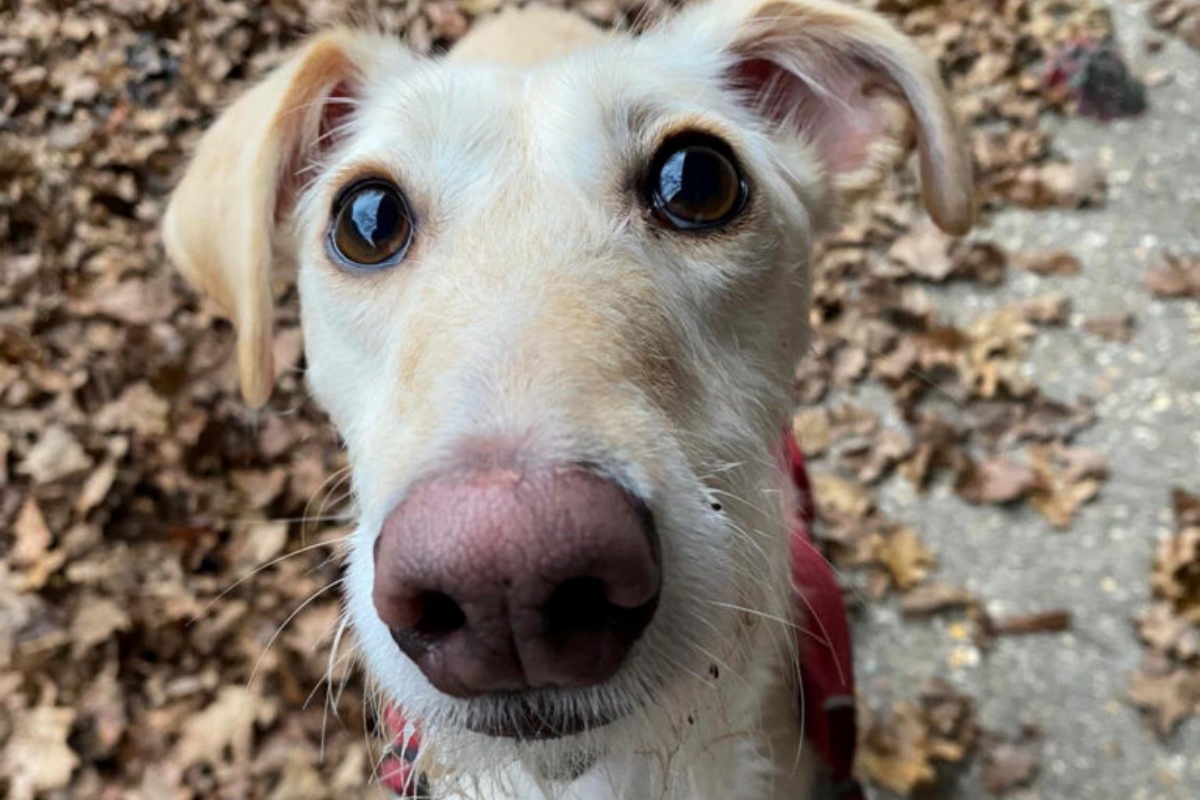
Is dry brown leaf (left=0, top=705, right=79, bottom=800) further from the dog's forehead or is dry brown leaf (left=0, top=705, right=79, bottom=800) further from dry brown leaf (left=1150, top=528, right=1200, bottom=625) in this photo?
dry brown leaf (left=1150, top=528, right=1200, bottom=625)

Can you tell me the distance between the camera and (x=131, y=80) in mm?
5113

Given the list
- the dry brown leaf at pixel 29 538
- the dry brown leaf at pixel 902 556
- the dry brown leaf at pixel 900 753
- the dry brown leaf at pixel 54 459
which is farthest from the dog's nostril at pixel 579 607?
the dry brown leaf at pixel 54 459

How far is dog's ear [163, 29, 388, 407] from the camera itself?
6.90 feet

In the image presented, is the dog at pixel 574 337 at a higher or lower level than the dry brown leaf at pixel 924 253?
higher

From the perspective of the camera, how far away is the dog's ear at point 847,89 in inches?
82.8

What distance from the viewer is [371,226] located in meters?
1.86

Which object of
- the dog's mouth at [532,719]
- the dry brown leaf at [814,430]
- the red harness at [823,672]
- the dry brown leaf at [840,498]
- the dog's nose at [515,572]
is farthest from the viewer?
the dry brown leaf at [814,430]

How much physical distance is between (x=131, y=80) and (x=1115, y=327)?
5.21m

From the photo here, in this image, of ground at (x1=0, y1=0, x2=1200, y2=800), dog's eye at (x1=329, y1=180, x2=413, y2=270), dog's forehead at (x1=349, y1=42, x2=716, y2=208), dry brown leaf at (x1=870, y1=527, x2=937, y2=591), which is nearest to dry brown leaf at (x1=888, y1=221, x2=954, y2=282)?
ground at (x1=0, y1=0, x2=1200, y2=800)

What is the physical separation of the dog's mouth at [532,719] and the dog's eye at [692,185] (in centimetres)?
93

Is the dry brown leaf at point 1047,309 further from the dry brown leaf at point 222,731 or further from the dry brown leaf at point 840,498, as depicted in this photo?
the dry brown leaf at point 222,731

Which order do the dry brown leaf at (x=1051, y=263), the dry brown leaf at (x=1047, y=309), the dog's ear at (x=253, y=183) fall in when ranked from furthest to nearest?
1. the dry brown leaf at (x=1051, y=263)
2. the dry brown leaf at (x=1047, y=309)
3. the dog's ear at (x=253, y=183)

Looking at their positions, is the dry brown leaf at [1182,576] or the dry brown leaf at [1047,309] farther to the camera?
the dry brown leaf at [1047,309]

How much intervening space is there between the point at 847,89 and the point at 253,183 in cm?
144
